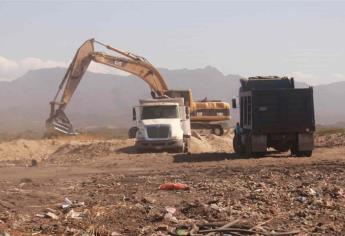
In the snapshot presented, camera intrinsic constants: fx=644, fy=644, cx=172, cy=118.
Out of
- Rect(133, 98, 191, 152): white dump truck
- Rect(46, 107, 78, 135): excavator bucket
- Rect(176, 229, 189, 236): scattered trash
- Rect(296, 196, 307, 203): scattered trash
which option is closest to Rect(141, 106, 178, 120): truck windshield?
Rect(133, 98, 191, 152): white dump truck

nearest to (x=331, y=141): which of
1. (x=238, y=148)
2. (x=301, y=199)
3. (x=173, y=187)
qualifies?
(x=238, y=148)

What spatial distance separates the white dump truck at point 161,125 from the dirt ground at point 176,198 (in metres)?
5.21

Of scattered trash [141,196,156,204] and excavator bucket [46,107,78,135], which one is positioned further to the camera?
excavator bucket [46,107,78,135]

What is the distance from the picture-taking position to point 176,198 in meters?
13.5

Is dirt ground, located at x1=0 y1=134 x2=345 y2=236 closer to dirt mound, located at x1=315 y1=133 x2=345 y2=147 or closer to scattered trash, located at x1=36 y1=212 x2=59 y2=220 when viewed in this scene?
scattered trash, located at x1=36 y1=212 x2=59 y2=220

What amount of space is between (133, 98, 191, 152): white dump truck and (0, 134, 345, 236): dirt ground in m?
5.21

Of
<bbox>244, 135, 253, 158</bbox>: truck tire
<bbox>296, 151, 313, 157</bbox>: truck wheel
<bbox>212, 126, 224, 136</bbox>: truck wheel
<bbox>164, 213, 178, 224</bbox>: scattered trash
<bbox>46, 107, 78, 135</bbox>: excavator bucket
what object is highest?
<bbox>46, 107, 78, 135</bbox>: excavator bucket

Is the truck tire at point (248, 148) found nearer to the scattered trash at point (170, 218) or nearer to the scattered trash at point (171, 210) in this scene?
the scattered trash at point (171, 210)

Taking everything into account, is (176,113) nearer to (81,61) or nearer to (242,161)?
(242,161)

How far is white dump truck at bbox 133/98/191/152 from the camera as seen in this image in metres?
28.8

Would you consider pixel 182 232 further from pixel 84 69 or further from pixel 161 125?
pixel 84 69

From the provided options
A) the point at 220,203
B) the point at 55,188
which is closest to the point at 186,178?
the point at 55,188

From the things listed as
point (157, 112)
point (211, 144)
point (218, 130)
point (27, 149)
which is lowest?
point (27, 149)

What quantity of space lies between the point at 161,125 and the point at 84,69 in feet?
37.2
